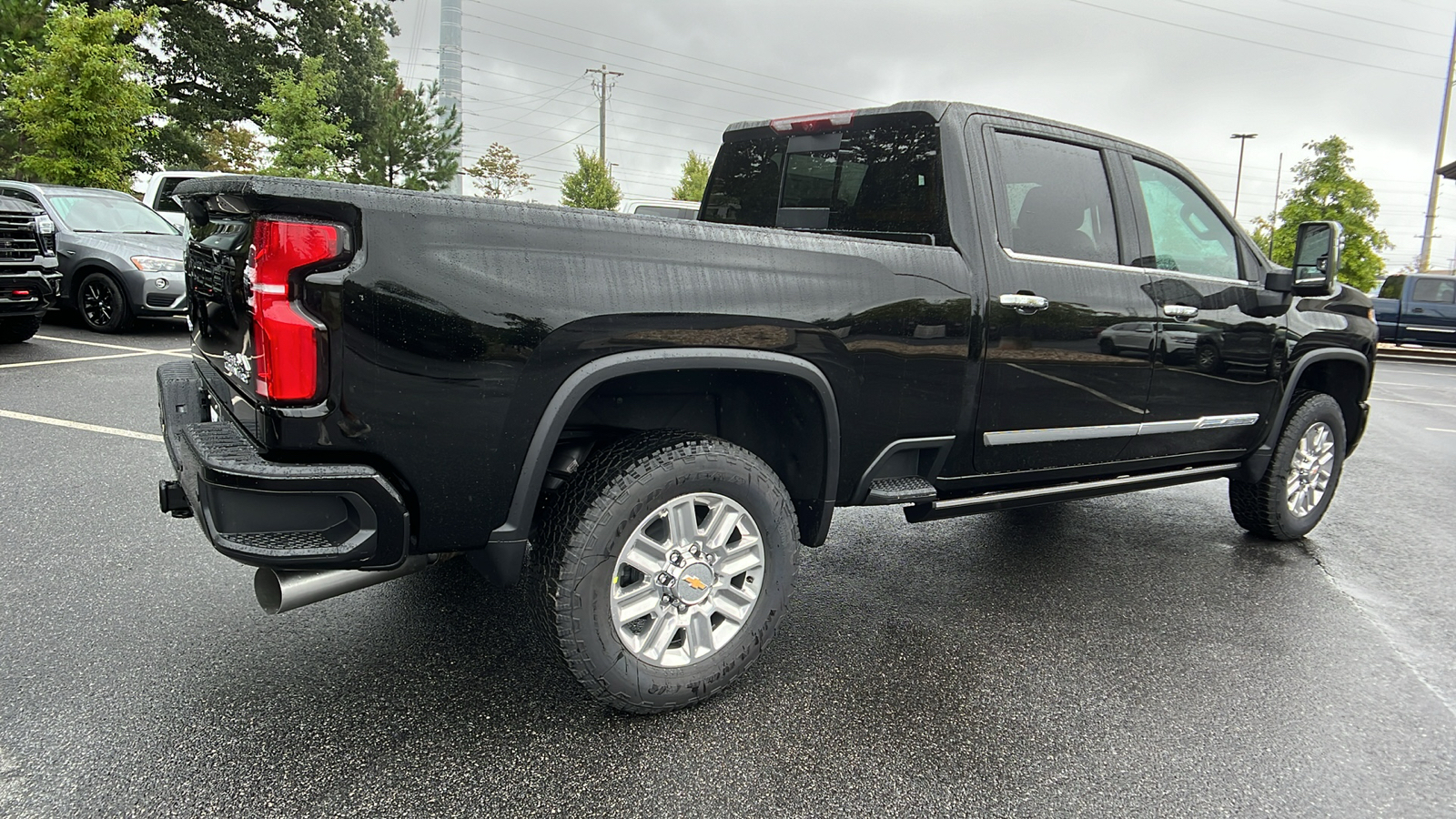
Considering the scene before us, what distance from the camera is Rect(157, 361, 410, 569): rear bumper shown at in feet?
6.61

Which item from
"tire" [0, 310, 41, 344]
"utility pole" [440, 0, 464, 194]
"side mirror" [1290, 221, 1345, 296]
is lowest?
"tire" [0, 310, 41, 344]

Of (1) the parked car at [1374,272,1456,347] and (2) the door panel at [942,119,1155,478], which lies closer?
(2) the door panel at [942,119,1155,478]

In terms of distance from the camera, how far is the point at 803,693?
2.76m

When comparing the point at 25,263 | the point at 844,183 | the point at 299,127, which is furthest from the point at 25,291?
the point at 299,127

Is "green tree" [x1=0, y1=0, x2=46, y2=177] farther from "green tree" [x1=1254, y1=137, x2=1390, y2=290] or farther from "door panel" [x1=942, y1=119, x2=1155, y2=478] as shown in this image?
"green tree" [x1=1254, y1=137, x2=1390, y2=290]

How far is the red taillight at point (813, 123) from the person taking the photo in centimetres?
347

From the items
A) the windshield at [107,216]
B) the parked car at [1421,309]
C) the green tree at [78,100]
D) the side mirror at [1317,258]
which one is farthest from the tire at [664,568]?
the parked car at [1421,309]

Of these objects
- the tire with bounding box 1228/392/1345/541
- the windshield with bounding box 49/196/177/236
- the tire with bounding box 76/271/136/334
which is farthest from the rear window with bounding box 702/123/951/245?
the windshield with bounding box 49/196/177/236

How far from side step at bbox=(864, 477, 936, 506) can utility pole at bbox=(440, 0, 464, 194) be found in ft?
189

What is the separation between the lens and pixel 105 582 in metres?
3.34

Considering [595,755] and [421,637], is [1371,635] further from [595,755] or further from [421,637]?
[421,637]

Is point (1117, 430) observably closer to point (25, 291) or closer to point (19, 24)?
point (25, 291)

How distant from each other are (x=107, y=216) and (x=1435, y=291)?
25.7 meters

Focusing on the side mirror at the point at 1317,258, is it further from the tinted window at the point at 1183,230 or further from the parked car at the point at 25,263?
the parked car at the point at 25,263
